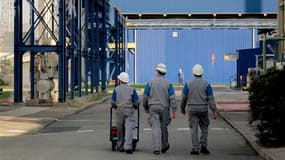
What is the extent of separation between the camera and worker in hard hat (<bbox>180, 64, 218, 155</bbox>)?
13.6 m

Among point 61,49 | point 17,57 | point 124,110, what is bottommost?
point 124,110

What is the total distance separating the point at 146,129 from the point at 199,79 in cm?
663

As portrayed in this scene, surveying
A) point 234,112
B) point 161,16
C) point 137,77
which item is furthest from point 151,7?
point 234,112

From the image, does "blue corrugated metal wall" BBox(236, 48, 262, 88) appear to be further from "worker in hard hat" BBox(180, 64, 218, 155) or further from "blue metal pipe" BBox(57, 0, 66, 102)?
"worker in hard hat" BBox(180, 64, 218, 155)

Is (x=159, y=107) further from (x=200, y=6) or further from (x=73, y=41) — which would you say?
(x=200, y=6)

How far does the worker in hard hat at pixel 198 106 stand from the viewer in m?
13.6

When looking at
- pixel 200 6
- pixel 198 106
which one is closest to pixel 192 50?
pixel 200 6

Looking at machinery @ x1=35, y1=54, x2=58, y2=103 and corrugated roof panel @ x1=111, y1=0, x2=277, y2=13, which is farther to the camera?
corrugated roof panel @ x1=111, y1=0, x2=277, y2=13

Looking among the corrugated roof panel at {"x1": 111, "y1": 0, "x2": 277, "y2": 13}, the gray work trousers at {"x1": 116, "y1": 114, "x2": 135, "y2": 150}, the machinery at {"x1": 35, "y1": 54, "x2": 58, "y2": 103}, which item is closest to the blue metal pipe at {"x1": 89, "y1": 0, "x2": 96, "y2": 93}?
the machinery at {"x1": 35, "y1": 54, "x2": 58, "y2": 103}

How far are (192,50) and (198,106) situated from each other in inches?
2324

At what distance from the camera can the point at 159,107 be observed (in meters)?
13.6

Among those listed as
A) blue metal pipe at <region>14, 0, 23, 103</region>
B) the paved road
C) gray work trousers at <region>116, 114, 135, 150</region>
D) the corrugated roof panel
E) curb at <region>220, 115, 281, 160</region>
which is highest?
the corrugated roof panel

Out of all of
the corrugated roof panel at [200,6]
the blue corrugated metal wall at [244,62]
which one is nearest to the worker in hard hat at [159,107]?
the blue corrugated metal wall at [244,62]

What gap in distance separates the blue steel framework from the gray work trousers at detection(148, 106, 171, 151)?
1833 cm
